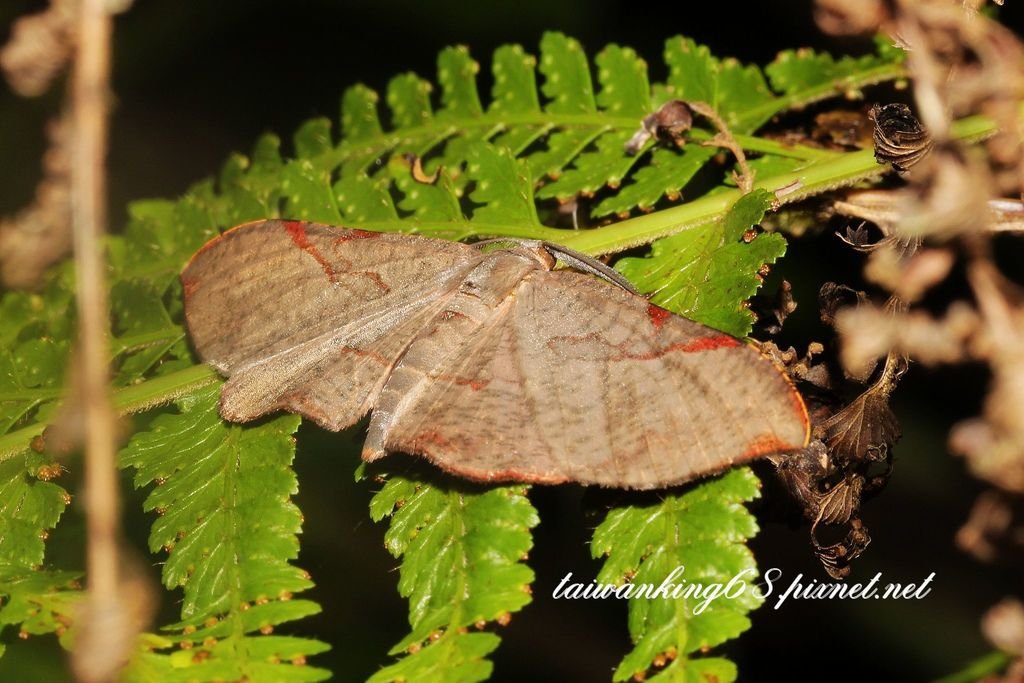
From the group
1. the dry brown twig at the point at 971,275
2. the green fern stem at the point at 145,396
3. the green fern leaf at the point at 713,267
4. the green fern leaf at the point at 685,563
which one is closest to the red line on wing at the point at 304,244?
the green fern stem at the point at 145,396

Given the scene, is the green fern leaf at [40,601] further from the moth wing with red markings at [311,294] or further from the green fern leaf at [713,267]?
the green fern leaf at [713,267]

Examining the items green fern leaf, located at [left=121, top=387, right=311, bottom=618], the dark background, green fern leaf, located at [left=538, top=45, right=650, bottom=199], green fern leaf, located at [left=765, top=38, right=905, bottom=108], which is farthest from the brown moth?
green fern leaf, located at [left=765, top=38, right=905, bottom=108]

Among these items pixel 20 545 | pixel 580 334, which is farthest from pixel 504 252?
pixel 20 545

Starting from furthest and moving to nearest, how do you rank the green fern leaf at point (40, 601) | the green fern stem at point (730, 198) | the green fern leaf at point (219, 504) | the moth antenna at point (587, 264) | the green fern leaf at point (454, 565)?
the green fern stem at point (730, 198), the moth antenna at point (587, 264), the green fern leaf at point (219, 504), the green fern leaf at point (40, 601), the green fern leaf at point (454, 565)

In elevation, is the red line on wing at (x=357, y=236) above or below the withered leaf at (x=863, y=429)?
above

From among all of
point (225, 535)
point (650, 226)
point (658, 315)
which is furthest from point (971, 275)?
point (225, 535)

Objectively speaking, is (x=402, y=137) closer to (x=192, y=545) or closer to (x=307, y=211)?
(x=307, y=211)
